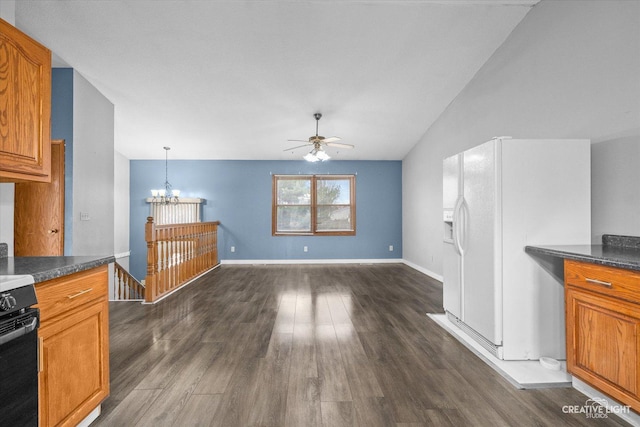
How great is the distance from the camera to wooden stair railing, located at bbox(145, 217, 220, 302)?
417 cm

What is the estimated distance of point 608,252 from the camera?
6.46 ft

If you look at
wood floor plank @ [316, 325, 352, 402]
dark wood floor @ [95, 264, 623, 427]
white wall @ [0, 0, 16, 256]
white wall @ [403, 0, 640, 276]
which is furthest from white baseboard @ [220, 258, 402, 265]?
white wall @ [0, 0, 16, 256]

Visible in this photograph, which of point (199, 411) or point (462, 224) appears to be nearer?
point (199, 411)

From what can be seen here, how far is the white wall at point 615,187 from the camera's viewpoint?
2182 millimetres

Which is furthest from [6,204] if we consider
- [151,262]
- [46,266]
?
[151,262]

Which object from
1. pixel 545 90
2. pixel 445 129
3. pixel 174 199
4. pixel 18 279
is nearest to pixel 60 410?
Result: pixel 18 279

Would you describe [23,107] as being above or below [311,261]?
above

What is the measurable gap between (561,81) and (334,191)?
5.13 metres

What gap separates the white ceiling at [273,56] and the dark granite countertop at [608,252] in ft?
8.35

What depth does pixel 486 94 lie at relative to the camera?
397 cm

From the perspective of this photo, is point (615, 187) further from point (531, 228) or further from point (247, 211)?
point (247, 211)

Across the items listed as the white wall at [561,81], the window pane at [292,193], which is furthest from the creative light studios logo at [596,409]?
the window pane at [292,193]

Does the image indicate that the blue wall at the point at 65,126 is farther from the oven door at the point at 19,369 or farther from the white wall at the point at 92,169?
the oven door at the point at 19,369

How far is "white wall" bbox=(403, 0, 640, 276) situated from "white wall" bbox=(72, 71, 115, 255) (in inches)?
211
